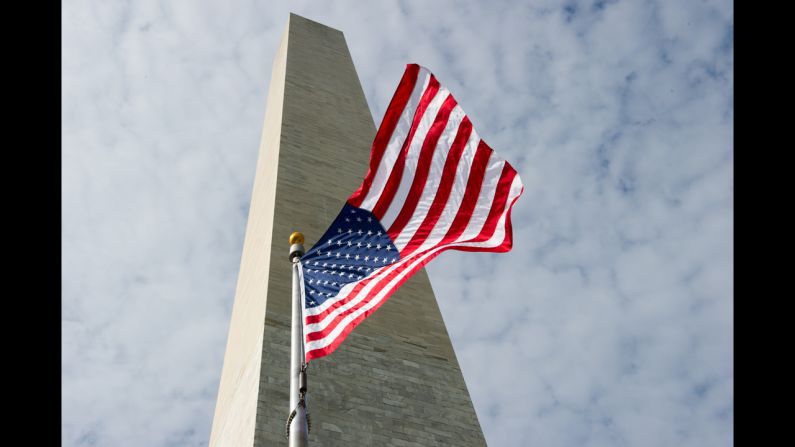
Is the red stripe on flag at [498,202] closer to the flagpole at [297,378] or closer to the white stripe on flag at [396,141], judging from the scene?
the white stripe on flag at [396,141]

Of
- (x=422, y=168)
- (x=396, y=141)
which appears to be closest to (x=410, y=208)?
(x=422, y=168)

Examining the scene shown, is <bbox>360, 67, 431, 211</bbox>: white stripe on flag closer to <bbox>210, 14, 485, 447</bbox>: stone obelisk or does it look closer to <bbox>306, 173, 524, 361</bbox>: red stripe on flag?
<bbox>306, 173, 524, 361</bbox>: red stripe on flag

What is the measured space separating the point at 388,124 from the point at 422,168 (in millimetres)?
572

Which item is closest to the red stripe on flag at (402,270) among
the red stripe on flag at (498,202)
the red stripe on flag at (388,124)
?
the red stripe on flag at (498,202)

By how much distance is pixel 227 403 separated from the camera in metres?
13.0

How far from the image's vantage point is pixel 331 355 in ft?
38.9

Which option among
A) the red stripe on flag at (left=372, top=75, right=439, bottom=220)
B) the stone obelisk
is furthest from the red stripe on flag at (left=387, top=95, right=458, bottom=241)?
the stone obelisk

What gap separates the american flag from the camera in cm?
782

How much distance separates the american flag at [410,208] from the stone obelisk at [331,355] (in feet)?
9.52

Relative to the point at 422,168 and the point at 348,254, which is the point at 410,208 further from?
the point at 348,254
